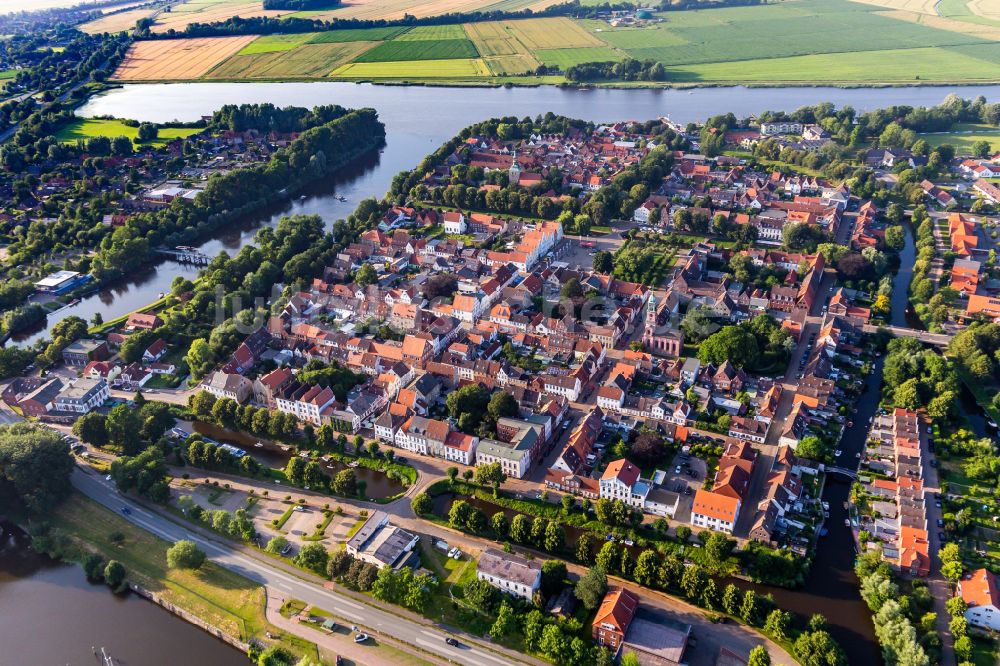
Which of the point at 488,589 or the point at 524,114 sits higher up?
the point at 524,114

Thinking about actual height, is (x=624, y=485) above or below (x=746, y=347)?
below

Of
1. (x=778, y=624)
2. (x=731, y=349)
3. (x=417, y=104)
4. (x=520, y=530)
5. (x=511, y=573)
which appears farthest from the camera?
(x=417, y=104)

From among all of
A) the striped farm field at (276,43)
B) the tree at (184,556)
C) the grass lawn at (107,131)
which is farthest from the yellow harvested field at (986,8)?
the tree at (184,556)

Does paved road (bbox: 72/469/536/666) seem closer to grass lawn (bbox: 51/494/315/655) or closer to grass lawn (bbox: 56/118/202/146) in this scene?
grass lawn (bbox: 51/494/315/655)

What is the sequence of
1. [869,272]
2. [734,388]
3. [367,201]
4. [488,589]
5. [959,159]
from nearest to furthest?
[488,589] → [734,388] → [869,272] → [367,201] → [959,159]

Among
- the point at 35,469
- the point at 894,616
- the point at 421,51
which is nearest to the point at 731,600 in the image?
the point at 894,616

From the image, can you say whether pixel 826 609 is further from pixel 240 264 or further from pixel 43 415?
pixel 240 264

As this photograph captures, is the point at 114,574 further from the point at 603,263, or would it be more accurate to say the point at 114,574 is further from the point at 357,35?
the point at 357,35

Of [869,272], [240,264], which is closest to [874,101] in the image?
[869,272]
